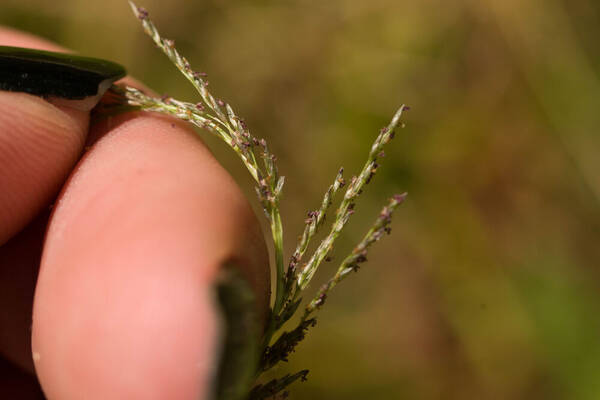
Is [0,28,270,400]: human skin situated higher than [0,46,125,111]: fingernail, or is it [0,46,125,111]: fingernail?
[0,46,125,111]: fingernail

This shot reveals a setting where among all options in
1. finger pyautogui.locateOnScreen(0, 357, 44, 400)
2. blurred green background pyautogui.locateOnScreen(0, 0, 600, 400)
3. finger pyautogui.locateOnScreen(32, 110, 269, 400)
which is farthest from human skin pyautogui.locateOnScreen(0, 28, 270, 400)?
blurred green background pyautogui.locateOnScreen(0, 0, 600, 400)

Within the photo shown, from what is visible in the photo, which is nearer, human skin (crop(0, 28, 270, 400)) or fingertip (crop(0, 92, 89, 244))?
human skin (crop(0, 28, 270, 400))

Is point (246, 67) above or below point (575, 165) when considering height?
below

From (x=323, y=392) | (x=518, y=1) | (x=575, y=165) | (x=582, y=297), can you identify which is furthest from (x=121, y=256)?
(x=518, y=1)

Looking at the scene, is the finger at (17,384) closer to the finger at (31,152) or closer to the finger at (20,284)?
the finger at (20,284)

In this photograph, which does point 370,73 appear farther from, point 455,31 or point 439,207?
point 439,207

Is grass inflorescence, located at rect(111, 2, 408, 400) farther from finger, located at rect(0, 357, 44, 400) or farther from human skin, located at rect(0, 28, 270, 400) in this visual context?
finger, located at rect(0, 357, 44, 400)

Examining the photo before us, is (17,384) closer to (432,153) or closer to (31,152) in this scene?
(31,152)
